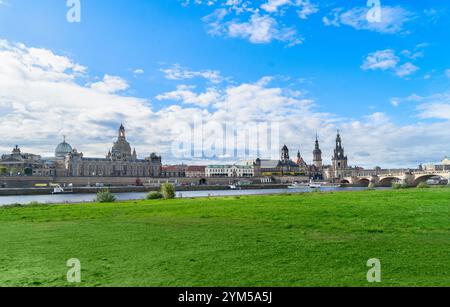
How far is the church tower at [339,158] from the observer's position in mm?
190250

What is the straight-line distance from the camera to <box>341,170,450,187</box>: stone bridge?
9928 cm

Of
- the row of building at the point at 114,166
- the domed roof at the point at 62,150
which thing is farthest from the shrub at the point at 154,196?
the domed roof at the point at 62,150

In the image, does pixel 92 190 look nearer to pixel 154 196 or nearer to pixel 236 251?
pixel 154 196

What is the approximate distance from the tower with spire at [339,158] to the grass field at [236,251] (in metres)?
180

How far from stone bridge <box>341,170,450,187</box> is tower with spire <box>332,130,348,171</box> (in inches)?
887

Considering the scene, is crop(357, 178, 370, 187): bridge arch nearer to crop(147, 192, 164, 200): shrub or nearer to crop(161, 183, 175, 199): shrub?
crop(147, 192, 164, 200): shrub

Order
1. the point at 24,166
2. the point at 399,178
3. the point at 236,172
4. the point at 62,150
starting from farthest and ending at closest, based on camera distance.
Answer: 1. the point at 236,172
2. the point at 62,150
3. the point at 24,166
4. the point at 399,178

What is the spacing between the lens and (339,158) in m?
191

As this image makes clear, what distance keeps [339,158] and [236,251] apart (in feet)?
624

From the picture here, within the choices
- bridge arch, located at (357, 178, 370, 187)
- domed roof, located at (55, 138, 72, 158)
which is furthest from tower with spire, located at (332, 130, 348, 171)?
domed roof, located at (55, 138, 72, 158)

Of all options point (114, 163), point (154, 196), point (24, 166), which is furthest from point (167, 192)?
point (24, 166)

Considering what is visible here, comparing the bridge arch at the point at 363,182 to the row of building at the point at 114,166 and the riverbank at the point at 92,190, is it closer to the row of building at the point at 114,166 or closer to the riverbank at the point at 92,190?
the row of building at the point at 114,166
